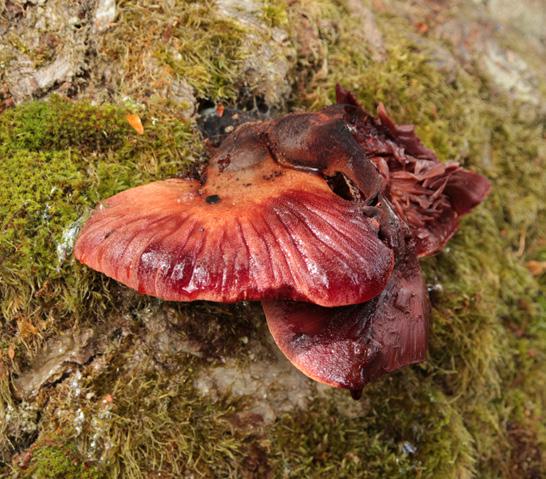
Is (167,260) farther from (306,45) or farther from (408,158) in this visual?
(306,45)

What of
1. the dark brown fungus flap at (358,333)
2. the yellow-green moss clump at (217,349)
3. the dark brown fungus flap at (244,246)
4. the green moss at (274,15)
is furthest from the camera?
the green moss at (274,15)

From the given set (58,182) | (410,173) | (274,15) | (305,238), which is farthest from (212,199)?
(274,15)

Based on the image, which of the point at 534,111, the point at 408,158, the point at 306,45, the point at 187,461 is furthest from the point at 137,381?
the point at 534,111

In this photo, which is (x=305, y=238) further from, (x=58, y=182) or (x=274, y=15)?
(x=274, y=15)

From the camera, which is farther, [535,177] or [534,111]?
[534,111]

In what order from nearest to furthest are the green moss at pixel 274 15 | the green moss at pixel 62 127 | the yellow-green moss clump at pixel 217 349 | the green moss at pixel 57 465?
the green moss at pixel 57 465 < the yellow-green moss clump at pixel 217 349 < the green moss at pixel 62 127 < the green moss at pixel 274 15

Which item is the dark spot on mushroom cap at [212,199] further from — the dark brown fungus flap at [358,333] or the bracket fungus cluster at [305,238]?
the dark brown fungus flap at [358,333]

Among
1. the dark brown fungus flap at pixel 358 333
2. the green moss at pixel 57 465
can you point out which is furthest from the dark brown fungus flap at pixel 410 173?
the green moss at pixel 57 465
